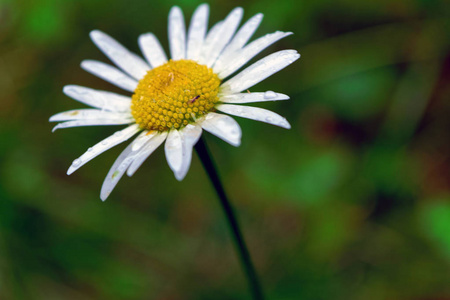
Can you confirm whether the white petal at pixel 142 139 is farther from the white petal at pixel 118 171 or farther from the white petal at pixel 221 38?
the white petal at pixel 221 38

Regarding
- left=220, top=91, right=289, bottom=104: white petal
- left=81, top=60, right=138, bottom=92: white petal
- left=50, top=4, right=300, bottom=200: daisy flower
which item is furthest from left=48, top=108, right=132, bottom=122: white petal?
left=220, top=91, right=289, bottom=104: white petal

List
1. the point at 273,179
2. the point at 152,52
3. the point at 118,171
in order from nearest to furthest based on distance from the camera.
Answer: the point at 118,171, the point at 152,52, the point at 273,179

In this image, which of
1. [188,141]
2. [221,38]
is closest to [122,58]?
[221,38]

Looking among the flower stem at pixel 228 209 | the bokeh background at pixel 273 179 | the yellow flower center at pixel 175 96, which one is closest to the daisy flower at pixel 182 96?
the yellow flower center at pixel 175 96

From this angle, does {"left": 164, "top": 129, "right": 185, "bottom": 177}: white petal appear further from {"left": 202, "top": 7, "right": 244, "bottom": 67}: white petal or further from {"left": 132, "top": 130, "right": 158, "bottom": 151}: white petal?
{"left": 202, "top": 7, "right": 244, "bottom": 67}: white petal

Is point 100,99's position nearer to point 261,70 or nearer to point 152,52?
point 152,52

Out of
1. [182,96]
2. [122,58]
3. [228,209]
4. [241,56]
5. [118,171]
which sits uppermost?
[122,58]
